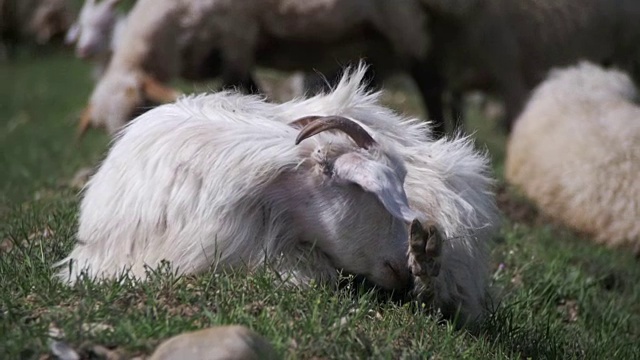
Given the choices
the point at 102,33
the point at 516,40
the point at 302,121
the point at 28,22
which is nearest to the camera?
the point at 302,121

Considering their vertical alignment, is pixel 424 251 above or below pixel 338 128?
below

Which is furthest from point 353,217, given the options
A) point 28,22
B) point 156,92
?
point 28,22

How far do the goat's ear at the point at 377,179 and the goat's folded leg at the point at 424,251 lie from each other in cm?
6

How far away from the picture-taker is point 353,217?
4.12m

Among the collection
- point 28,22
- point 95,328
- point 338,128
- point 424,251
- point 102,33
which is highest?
point 338,128

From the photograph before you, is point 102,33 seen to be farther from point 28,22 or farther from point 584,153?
point 28,22

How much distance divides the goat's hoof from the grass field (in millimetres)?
160

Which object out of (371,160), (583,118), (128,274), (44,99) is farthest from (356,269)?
(44,99)

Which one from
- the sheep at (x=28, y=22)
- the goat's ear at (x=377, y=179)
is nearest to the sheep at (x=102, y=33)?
the goat's ear at (x=377, y=179)

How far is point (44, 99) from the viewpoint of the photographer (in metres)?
12.7

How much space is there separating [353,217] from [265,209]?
0.33 m

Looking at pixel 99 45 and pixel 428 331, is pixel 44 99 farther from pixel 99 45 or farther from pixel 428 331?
pixel 428 331

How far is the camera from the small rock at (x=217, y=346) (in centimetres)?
311

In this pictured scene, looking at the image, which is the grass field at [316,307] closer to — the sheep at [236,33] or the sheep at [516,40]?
the sheep at [236,33]
